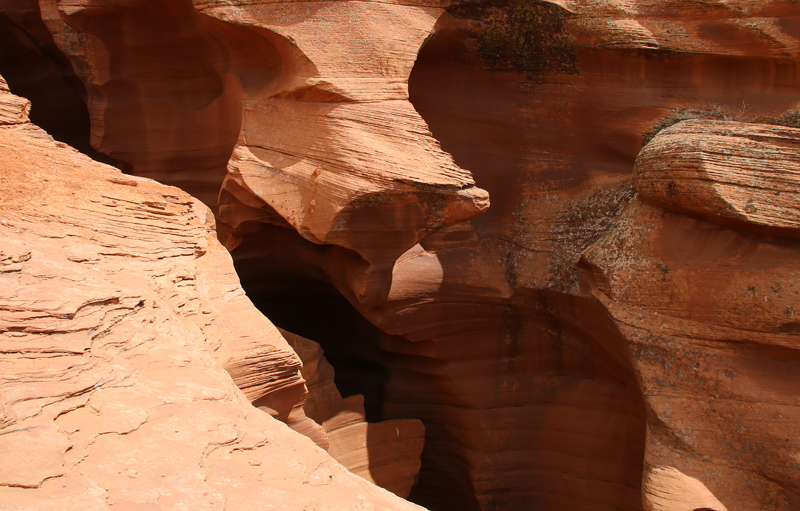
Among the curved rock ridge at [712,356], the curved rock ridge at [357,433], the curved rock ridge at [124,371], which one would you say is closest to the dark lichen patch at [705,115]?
the curved rock ridge at [712,356]

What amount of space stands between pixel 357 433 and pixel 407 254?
1907 millimetres

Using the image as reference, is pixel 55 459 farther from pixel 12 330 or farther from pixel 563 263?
pixel 563 263

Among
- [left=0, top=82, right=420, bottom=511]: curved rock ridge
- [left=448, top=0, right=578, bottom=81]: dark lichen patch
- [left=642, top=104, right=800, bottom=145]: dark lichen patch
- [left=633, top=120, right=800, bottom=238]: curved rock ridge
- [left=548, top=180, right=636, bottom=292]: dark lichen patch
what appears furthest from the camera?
[left=548, top=180, right=636, bottom=292]: dark lichen patch

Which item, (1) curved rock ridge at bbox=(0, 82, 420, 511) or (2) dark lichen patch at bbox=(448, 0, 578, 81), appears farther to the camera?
(2) dark lichen patch at bbox=(448, 0, 578, 81)

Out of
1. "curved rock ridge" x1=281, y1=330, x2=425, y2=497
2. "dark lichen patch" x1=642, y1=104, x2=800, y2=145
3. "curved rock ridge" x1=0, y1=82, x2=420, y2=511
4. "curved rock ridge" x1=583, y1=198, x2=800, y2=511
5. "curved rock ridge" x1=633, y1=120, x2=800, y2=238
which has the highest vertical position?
"dark lichen patch" x1=642, y1=104, x2=800, y2=145

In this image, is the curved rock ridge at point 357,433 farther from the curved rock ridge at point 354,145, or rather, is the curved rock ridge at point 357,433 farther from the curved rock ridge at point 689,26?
the curved rock ridge at point 689,26

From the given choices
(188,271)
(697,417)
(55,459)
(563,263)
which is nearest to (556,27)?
(563,263)

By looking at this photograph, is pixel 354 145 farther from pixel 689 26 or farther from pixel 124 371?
pixel 689 26

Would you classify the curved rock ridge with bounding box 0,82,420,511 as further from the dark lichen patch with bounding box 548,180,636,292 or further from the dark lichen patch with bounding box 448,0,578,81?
the dark lichen patch with bounding box 448,0,578,81

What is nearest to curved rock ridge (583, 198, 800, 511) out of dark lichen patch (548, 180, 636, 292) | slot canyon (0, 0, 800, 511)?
slot canyon (0, 0, 800, 511)

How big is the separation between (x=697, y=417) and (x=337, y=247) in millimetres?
3412

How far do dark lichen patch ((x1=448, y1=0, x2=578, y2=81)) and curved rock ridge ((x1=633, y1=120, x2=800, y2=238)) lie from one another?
1.68 m

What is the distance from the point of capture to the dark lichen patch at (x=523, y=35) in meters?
5.79

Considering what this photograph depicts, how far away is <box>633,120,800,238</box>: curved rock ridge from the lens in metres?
4.40
